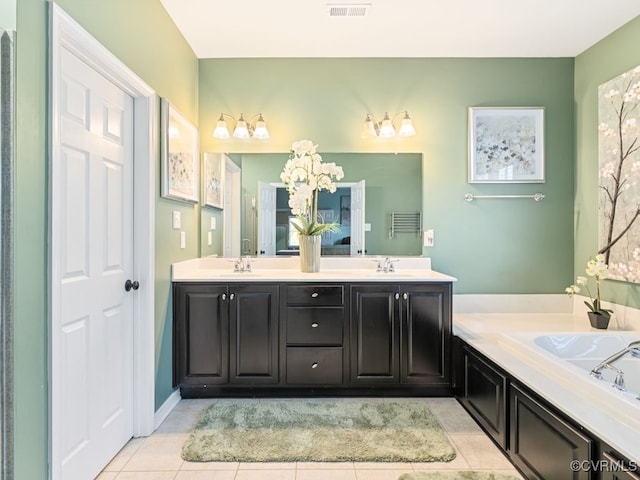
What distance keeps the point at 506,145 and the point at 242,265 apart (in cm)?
238

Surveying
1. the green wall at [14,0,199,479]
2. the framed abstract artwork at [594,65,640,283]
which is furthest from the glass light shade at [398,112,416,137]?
the green wall at [14,0,199,479]

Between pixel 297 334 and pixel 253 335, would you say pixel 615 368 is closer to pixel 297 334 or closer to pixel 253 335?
pixel 297 334

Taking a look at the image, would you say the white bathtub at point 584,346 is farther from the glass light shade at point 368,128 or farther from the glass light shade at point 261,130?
the glass light shade at point 261,130

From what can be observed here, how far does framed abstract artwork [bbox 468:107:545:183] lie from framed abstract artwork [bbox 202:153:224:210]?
2.07m

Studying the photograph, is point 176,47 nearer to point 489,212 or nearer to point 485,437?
point 489,212

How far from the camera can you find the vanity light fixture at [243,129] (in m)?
3.04

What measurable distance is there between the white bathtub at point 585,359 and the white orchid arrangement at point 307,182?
1558mm

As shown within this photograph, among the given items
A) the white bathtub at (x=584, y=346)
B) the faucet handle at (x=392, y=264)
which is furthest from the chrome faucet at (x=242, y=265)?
the white bathtub at (x=584, y=346)

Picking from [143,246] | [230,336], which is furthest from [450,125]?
[143,246]

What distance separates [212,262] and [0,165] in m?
2.02

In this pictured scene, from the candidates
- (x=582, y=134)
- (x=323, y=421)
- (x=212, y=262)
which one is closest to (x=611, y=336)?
(x=582, y=134)

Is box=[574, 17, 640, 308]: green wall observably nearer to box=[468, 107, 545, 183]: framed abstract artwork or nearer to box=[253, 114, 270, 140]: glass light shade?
box=[468, 107, 545, 183]: framed abstract artwork

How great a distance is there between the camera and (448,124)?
10.1 ft

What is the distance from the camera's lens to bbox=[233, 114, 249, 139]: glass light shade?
304cm
